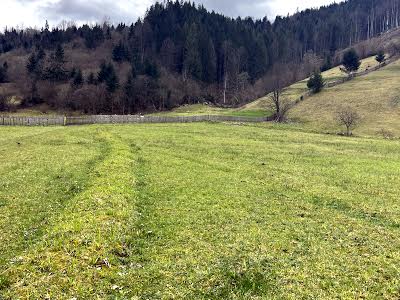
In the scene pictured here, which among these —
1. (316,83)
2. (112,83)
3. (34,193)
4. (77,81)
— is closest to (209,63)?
(112,83)

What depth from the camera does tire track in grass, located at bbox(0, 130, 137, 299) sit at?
11.6 metres

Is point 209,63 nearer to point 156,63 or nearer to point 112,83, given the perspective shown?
point 156,63

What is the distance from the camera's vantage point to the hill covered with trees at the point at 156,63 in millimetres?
122062

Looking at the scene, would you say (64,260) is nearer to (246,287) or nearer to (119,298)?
(119,298)

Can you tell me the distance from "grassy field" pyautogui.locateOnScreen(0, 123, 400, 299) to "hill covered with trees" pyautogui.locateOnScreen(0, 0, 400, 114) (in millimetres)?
89503

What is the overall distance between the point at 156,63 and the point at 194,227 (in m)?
136

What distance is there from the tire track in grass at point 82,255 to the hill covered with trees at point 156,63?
4017 inches

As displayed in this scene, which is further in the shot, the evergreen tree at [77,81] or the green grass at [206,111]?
the evergreen tree at [77,81]

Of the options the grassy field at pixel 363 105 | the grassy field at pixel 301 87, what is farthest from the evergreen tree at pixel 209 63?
the grassy field at pixel 363 105

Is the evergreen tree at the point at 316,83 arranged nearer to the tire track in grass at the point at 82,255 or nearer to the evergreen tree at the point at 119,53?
the evergreen tree at the point at 119,53

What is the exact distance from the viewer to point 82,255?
13594mm

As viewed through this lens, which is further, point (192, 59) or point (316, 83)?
point (192, 59)

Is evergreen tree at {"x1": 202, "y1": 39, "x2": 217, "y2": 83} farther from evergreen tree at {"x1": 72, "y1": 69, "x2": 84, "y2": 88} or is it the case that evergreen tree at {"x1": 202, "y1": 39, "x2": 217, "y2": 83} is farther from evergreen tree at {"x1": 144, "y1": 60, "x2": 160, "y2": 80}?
evergreen tree at {"x1": 72, "y1": 69, "x2": 84, "y2": 88}

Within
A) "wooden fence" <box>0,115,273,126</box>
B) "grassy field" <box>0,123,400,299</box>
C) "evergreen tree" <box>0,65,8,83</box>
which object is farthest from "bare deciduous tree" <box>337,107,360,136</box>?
"evergreen tree" <box>0,65,8,83</box>
